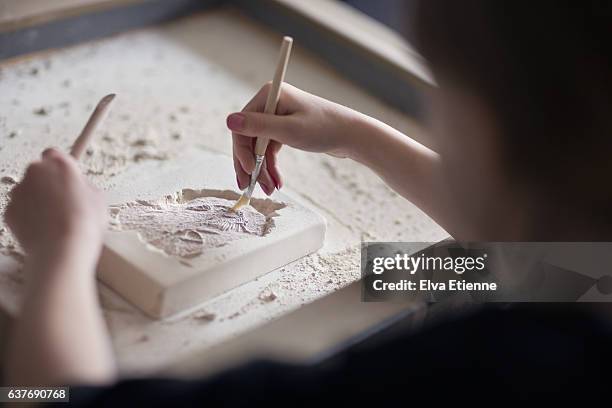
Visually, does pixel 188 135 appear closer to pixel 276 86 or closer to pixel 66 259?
pixel 276 86

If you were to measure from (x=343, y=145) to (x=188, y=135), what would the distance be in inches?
10.4

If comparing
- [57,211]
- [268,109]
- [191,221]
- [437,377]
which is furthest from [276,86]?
[437,377]

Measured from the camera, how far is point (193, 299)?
Result: 0.76 meters

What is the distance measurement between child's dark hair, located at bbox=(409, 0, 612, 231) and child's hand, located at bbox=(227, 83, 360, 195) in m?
0.26

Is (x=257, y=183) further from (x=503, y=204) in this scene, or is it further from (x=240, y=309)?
(x=503, y=204)

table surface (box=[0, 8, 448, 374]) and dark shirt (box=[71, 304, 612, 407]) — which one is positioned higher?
table surface (box=[0, 8, 448, 374])

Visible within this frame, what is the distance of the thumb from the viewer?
814 mm

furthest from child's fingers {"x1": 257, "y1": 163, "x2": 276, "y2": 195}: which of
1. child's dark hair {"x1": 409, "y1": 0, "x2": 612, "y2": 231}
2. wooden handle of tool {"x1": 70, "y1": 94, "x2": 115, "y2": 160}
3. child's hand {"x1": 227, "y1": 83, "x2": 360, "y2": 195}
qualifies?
child's dark hair {"x1": 409, "y1": 0, "x2": 612, "y2": 231}

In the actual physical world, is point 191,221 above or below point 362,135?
below

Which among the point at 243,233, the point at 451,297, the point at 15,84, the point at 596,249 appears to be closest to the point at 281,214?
the point at 243,233

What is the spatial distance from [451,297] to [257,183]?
0.80 feet

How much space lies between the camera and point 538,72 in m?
0.57

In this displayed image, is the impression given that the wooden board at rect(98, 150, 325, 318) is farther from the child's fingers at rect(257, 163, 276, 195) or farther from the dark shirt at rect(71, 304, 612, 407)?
the dark shirt at rect(71, 304, 612, 407)

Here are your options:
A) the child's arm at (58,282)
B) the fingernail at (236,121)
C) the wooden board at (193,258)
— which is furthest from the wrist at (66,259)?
the fingernail at (236,121)
